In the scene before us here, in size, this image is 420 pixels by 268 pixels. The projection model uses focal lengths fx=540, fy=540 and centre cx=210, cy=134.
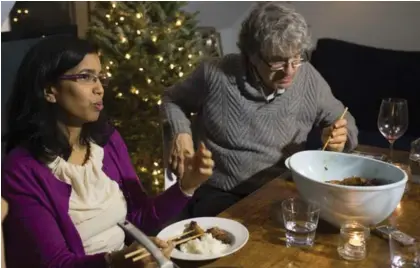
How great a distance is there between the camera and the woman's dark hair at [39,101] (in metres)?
1.45

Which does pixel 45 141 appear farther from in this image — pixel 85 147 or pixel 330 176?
pixel 330 176

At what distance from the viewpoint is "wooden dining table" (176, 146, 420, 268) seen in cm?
126

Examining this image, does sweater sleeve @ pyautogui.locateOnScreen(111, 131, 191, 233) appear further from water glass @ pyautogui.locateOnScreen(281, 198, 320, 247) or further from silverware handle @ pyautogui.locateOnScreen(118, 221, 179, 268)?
silverware handle @ pyautogui.locateOnScreen(118, 221, 179, 268)

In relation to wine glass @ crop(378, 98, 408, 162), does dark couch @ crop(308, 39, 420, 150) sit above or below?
below

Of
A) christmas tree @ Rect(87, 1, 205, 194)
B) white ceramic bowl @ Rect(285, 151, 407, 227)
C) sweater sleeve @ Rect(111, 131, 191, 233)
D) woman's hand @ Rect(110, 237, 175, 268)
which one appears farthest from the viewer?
christmas tree @ Rect(87, 1, 205, 194)

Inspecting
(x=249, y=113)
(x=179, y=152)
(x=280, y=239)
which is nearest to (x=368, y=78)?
(x=249, y=113)

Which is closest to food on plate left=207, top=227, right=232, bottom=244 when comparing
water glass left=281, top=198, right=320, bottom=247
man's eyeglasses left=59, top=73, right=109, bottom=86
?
water glass left=281, top=198, right=320, bottom=247

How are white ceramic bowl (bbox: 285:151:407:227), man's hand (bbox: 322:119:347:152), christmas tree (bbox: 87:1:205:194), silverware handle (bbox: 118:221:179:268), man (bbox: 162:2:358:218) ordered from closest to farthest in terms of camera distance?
silverware handle (bbox: 118:221:179:268) → white ceramic bowl (bbox: 285:151:407:227) → man's hand (bbox: 322:119:347:152) → man (bbox: 162:2:358:218) → christmas tree (bbox: 87:1:205:194)

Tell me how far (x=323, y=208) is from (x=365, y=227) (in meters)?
0.12

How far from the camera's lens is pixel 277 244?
4.42 feet

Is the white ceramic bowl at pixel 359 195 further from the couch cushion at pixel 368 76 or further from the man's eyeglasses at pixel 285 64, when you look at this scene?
the couch cushion at pixel 368 76

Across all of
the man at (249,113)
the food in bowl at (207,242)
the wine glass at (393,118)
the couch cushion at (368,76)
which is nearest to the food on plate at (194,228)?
the food in bowl at (207,242)

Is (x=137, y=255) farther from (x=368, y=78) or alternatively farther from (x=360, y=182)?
(x=368, y=78)

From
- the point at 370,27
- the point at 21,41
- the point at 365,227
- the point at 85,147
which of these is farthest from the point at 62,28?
the point at 370,27
